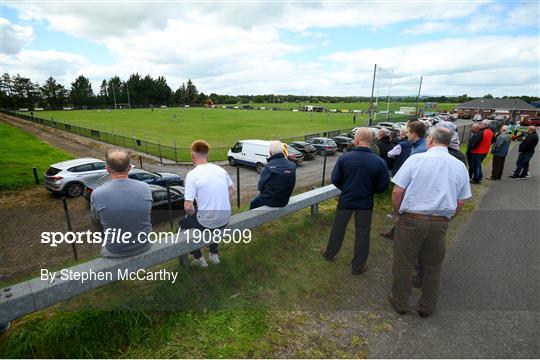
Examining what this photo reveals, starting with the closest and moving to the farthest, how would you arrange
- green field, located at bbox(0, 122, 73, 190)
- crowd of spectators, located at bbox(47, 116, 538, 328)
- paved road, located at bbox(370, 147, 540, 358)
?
paved road, located at bbox(370, 147, 540, 358) → crowd of spectators, located at bbox(47, 116, 538, 328) → green field, located at bbox(0, 122, 73, 190)

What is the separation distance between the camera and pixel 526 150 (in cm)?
962

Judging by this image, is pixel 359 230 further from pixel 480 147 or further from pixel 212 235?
pixel 480 147

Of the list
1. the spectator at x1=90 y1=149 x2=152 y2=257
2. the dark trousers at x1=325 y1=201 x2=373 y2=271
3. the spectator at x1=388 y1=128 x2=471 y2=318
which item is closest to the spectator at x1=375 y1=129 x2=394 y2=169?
the dark trousers at x1=325 y1=201 x2=373 y2=271

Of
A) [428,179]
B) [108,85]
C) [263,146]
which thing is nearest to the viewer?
[428,179]

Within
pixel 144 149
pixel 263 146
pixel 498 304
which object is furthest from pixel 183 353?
pixel 144 149

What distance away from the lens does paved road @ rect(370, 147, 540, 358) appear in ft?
8.91

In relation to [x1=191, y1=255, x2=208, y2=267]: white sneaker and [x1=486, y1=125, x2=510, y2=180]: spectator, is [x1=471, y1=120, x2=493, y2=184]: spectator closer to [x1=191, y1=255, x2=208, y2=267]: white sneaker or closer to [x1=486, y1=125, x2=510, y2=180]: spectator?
[x1=486, y1=125, x2=510, y2=180]: spectator

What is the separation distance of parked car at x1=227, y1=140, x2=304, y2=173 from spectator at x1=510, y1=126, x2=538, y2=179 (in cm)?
1131

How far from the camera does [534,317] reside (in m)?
3.10

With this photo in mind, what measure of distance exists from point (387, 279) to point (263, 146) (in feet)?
51.1

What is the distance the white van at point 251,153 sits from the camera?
1884 cm

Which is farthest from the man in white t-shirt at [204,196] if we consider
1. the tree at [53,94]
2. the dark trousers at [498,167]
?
the tree at [53,94]

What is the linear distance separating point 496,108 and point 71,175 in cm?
9728

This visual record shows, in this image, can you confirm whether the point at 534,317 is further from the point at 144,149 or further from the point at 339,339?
the point at 144,149
